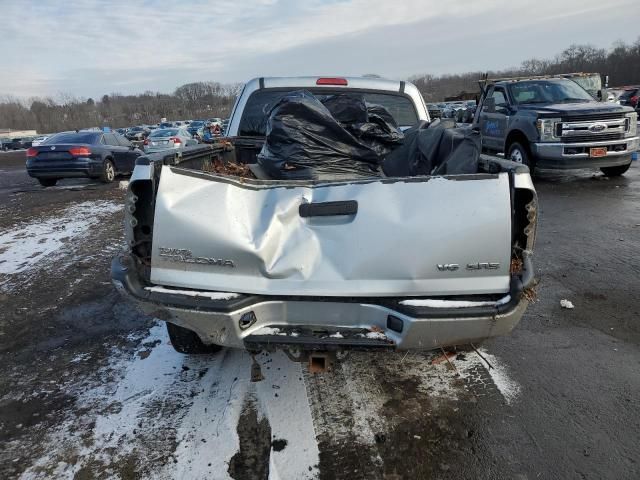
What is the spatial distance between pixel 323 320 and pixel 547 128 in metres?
9.13

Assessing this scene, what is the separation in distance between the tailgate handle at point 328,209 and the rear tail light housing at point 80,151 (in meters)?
12.5

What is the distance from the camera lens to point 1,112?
10731cm

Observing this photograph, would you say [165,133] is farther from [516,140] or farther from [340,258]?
[340,258]

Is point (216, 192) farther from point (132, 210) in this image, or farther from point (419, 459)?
point (419, 459)

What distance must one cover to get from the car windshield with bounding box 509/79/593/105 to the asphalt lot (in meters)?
7.33

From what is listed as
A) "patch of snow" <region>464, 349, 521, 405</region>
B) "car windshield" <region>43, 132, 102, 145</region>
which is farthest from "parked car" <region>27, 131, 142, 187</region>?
"patch of snow" <region>464, 349, 521, 405</region>

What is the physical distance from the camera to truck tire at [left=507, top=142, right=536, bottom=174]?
1055 cm

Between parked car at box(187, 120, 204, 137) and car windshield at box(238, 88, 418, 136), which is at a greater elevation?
parked car at box(187, 120, 204, 137)

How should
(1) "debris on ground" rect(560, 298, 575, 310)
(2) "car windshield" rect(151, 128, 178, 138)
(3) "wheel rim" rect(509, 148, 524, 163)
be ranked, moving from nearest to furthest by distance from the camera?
(1) "debris on ground" rect(560, 298, 575, 310) < (3) "wheel rim" rect(509, 148, 524, 163) < (2) "car windshield" rect(151, 128, 178, 138)

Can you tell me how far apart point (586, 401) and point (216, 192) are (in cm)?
268

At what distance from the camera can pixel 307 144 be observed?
3344mm

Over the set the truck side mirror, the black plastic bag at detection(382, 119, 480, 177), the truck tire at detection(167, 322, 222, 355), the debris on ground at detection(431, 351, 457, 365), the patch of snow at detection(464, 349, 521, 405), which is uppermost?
the truck side mirror

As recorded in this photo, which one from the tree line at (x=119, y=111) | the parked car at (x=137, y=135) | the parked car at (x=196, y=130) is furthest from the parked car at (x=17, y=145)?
the tree line at (x=119, y=111)

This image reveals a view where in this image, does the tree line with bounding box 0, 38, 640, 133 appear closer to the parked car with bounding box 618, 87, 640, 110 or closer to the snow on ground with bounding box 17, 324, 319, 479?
the parked car with bounding box 618, 87, 640, 110
